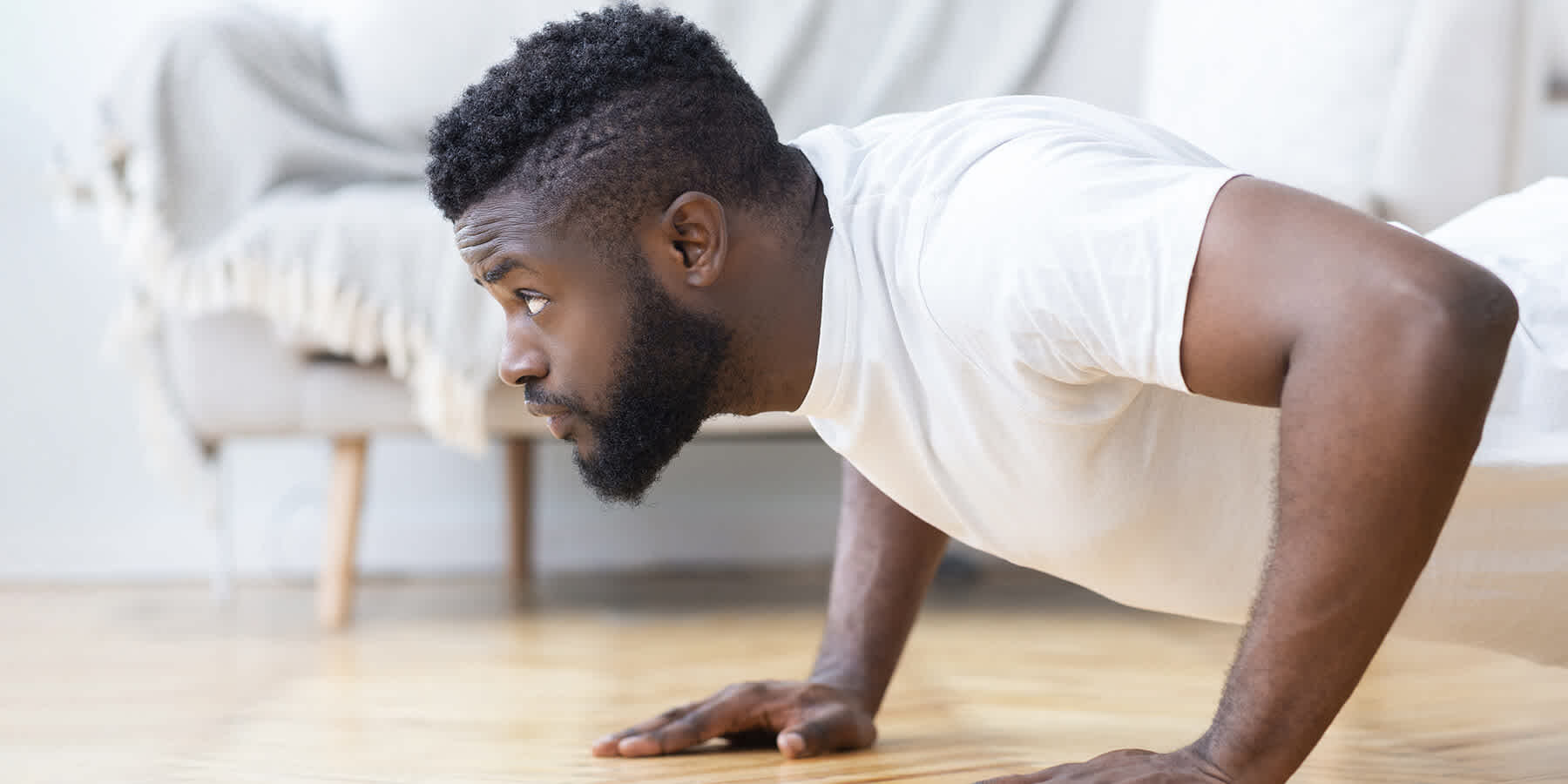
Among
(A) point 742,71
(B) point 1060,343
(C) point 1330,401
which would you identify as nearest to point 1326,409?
(C) point 1330,401

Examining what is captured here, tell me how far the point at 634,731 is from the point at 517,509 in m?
1.03

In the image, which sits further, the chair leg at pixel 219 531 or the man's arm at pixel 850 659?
the chair leg at pixel 219 531

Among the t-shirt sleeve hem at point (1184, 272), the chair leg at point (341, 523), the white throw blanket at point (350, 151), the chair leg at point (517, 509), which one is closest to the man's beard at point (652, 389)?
the t-shirt sleeve hem at point (1184, 272)

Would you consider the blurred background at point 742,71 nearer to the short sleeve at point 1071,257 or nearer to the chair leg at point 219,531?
the chair leg at point 219,531

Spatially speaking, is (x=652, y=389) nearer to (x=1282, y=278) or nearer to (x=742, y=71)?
(x=1282, y=278)

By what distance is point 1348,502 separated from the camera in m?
0.56

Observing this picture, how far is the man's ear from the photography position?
2.24 feet

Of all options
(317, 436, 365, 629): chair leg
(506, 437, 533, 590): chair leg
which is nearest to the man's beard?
(317, 436, 365, 629): chair leg

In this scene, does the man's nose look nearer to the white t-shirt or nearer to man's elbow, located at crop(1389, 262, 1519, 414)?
the white t-shirt

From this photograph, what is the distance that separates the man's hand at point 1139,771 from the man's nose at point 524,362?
289mm

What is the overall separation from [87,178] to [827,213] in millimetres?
1120

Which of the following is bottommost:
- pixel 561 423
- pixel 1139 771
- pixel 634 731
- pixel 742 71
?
pixel 634 731

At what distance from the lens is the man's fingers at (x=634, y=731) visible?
89 cm

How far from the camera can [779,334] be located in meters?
0.72
